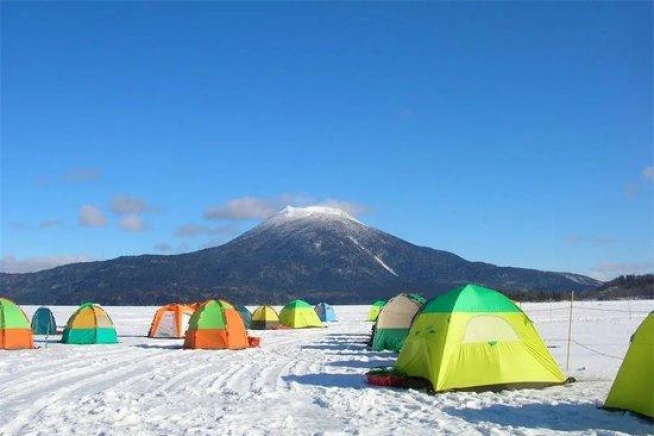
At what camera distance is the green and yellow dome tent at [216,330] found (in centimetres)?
2509

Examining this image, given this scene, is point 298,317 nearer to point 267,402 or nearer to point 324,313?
point 324,313

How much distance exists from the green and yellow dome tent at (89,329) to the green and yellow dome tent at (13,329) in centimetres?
318

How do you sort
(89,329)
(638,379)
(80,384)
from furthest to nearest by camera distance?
1. (89,329)
2. (80,384)
3. (638,379)

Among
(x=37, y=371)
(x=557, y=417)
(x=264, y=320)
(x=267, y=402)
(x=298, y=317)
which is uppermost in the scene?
(x=298, y=317)

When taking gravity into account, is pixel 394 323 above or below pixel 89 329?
above

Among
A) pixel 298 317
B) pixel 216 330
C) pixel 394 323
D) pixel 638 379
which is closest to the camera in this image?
pixel 638 379

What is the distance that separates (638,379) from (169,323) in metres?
26.4

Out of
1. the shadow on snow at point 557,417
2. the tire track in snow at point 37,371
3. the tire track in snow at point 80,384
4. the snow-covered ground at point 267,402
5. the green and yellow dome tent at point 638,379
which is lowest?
the tire track in snow at point 37,371

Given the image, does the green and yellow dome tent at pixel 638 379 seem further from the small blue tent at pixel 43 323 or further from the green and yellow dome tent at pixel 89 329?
the small blue tent at pixel 43 323

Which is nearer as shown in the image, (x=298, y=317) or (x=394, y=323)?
(x=394, y=323)

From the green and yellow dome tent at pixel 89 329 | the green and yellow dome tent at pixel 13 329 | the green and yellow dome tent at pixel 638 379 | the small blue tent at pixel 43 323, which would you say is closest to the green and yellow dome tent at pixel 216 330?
the green and yellow dome tent at pixel 89 329

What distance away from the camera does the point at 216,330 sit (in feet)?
82.8

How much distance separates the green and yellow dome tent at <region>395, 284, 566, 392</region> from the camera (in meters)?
13.9

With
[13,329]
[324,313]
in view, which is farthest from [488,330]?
[324,313]
